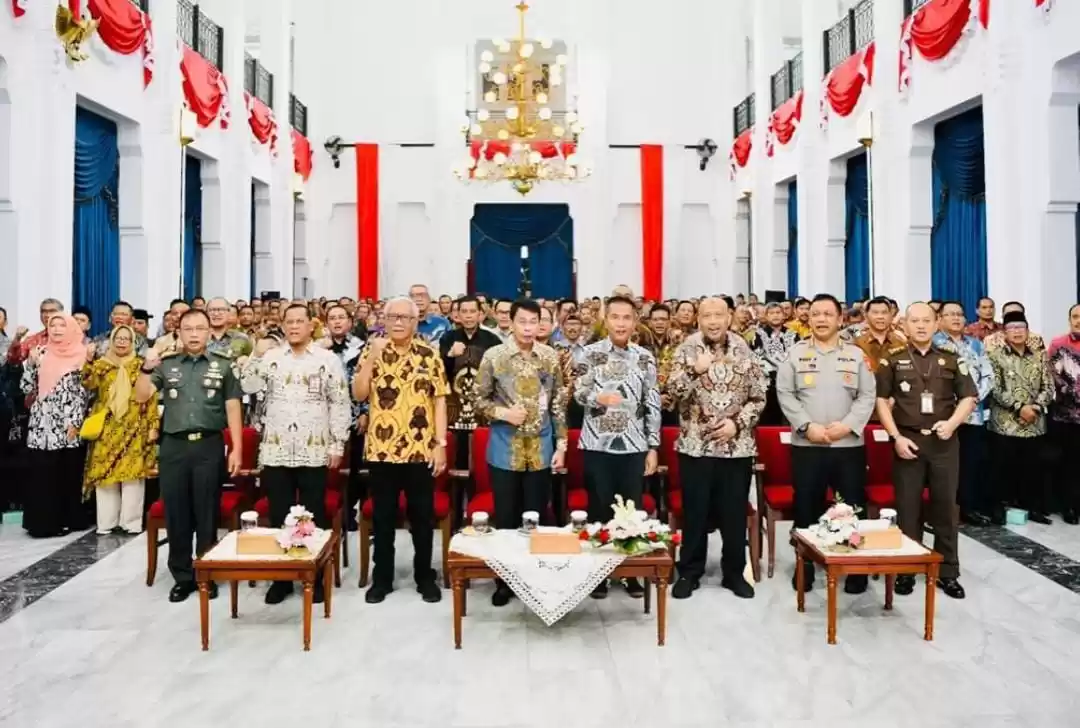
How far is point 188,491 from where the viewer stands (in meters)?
4.30

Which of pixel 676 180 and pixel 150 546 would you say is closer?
pixel 150 546

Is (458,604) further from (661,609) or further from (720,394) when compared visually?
(720,394)

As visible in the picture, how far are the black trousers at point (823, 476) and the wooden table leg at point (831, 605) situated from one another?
0.58 meters

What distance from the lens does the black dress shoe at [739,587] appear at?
434 cm

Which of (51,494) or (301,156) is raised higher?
(301,156)

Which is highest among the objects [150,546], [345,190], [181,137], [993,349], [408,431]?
[345,190]

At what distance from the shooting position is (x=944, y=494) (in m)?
4.31

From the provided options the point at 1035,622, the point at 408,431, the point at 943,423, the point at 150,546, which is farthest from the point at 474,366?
the point at 1035,622

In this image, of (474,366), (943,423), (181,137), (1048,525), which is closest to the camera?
(943,423)

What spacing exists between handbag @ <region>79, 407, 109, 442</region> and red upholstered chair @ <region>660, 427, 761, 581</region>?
130 inches

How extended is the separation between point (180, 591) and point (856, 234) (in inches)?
384

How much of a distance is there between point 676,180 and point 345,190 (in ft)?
19.0

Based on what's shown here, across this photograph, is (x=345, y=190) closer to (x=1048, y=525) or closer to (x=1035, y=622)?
(x=1048, y=525)

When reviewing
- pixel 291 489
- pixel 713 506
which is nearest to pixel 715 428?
pixel 713 506
